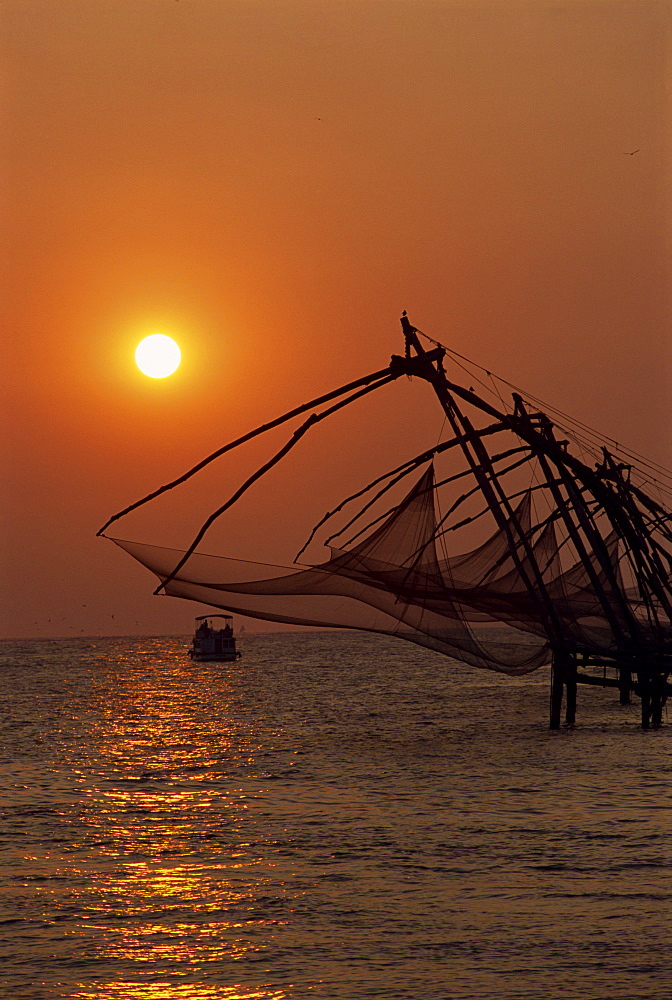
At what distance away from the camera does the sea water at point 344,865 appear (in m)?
8.64

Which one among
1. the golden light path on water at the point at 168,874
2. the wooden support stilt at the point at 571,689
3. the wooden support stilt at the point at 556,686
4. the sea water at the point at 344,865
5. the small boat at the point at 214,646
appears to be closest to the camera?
the sea water at the point at 344,865

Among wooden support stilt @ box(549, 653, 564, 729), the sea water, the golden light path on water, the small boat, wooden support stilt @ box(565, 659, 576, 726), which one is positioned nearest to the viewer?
the sea water

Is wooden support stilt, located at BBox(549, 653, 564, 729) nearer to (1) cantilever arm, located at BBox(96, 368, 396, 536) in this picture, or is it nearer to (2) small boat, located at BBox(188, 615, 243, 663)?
(1) cantilever arm, located at BBox(96, 368, 396, 536)

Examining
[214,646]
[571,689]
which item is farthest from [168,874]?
[214,646]

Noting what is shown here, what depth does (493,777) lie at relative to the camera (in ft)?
59.0

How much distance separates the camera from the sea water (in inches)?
340

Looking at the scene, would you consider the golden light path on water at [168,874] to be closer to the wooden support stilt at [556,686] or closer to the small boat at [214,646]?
the wooden support stilt at [556,686]

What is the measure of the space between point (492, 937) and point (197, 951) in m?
2.22

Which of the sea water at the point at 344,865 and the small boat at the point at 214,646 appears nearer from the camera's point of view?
the sea water at the point at 344,865

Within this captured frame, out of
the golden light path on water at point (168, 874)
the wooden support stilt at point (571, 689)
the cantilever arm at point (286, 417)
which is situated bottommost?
the golden light path on water at point (168, 874)

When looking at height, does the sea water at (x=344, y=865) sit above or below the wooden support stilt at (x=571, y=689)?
below

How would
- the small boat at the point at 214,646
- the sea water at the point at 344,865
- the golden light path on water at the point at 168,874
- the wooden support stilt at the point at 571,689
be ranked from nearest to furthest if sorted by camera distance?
the sea water at the point at 344,865 → the golden light path on water at the point at 168,874 → the wooden support stilt at the point at 571,689 → the small boat at the point at 214,646

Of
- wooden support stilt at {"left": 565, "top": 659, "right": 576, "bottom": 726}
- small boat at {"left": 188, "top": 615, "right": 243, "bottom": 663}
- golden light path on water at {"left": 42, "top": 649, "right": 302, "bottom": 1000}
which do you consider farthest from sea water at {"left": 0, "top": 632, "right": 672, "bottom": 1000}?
small boat at {"left": 188, "top": 615, "right": 243, "bottom": 663}

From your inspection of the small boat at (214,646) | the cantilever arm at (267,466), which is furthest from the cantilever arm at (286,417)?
the small boat at (214,646)
